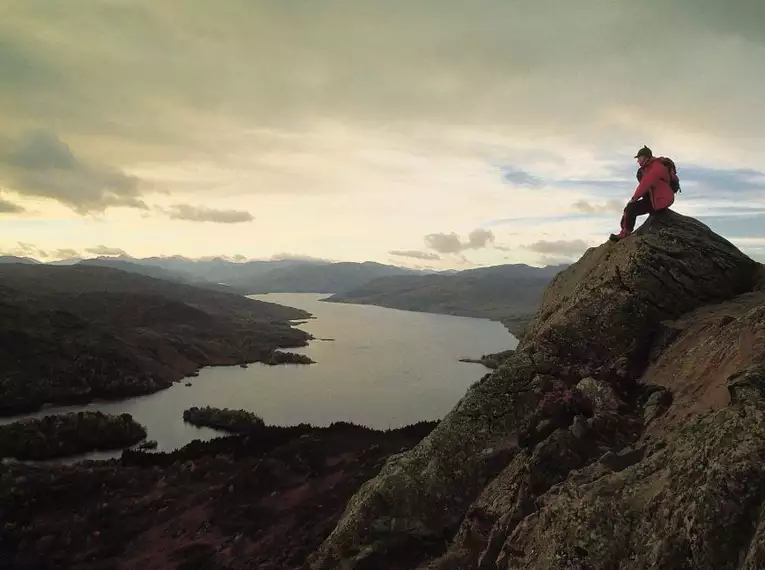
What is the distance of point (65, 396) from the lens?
80.7 metres

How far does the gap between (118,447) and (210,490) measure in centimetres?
3027

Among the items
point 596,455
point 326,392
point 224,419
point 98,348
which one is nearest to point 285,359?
point 326,392

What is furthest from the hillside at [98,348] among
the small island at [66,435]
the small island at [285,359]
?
the small island at [66,435]

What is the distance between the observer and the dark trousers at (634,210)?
75.8ft

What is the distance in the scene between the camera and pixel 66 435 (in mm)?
57969

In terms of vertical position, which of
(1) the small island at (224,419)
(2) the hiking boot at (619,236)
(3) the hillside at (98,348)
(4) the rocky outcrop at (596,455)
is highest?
(2) the hiking boot at (619,236)

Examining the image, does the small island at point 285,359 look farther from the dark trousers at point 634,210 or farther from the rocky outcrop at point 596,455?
the dark trousers at point 634,210

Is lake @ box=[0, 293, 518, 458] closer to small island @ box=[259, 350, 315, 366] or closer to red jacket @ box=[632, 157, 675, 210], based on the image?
small island @ box=[259, 350, 315, 366]

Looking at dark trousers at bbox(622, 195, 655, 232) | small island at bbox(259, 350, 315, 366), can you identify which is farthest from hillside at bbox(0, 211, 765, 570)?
small island at bbox(259, 350, 315, 366)

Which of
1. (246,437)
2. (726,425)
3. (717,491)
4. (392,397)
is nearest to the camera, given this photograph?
(717,491)

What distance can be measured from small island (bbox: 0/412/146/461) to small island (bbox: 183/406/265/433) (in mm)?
8788

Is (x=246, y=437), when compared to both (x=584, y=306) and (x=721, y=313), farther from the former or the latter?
(x=721, y=313)

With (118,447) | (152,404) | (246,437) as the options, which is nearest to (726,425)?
(246,437)

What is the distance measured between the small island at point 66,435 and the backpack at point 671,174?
65370mm
